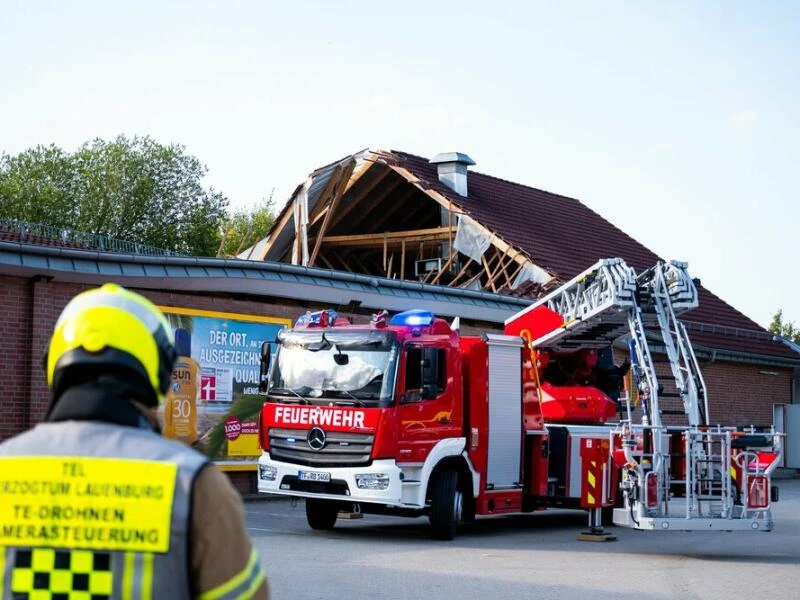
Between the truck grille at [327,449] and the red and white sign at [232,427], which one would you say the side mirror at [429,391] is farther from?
the red and white sign at [232,427]

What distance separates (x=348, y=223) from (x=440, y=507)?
17868 millimetres

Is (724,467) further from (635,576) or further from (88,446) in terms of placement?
(88,446)

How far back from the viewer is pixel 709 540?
16172mm

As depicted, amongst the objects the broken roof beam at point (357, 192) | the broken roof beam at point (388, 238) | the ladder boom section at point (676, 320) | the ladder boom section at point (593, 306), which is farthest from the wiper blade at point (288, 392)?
the broken roof beam at point (357, 192)

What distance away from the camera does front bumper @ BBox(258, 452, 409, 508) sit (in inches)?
554

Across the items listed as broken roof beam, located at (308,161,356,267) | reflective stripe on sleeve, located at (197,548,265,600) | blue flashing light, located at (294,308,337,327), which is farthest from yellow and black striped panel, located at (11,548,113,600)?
broken roof beam, located at (308,161,356,267)

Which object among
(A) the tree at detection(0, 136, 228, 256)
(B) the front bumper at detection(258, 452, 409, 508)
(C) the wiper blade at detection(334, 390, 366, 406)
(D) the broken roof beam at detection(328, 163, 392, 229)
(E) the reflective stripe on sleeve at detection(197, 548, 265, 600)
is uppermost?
(A) the tree at detection(0, 136, 228, 256)

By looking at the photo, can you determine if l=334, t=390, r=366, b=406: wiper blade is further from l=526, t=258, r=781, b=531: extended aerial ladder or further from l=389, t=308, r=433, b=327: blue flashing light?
l=526, t=258, r=781, b=531: extended aerial ladder

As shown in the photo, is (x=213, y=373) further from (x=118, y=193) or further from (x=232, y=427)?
(x=118, y=193)

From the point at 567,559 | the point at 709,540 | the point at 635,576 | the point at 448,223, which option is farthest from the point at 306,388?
the point at 448,223

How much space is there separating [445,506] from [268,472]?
2172 mm

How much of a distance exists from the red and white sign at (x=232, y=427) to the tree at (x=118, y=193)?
44170 millimetres

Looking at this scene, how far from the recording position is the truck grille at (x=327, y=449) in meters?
14.2

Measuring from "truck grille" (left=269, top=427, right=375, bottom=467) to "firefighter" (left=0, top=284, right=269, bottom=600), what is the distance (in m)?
11.7
